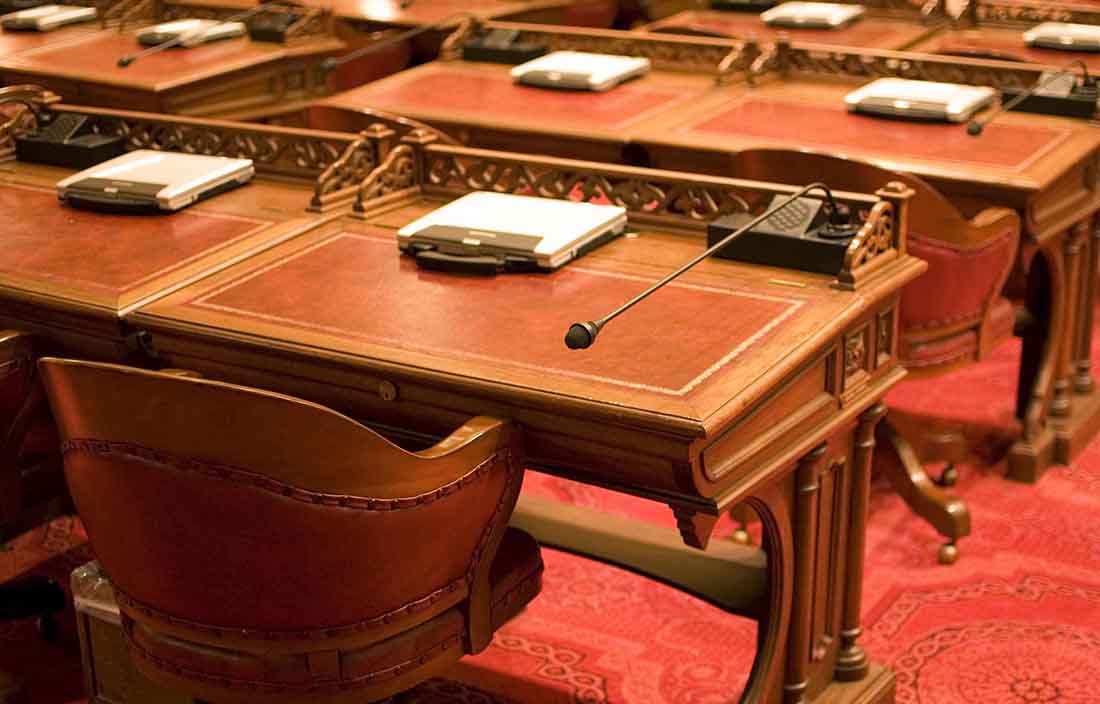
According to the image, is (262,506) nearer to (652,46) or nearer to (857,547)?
(857,547)

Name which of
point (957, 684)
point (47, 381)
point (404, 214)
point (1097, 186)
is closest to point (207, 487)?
point (47, 381)

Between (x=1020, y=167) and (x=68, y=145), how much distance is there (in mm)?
2137

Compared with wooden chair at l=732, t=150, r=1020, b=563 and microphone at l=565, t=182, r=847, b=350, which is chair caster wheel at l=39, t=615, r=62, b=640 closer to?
microphone at l=565, t=182, r=847, b=350

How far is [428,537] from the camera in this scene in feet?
6.75

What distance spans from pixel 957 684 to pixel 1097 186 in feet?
4.66

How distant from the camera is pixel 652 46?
15.2 ft

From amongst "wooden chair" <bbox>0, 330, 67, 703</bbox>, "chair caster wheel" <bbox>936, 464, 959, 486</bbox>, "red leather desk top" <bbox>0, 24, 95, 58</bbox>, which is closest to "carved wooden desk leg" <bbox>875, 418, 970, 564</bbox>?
"chair caster wheel" <bbox>936, 464, 959, 486</bbox>

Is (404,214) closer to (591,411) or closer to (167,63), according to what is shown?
(591,411)

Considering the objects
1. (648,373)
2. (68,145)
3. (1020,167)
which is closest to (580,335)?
(648,373)

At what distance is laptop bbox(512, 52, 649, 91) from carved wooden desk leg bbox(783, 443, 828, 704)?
6.86ft

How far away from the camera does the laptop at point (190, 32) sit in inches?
201

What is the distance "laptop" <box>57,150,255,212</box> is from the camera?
3102 mm

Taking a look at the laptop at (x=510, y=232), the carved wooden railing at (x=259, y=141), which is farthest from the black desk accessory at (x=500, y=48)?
the laptop at (x=510, y=232)

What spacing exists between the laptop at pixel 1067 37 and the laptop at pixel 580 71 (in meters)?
1.18
